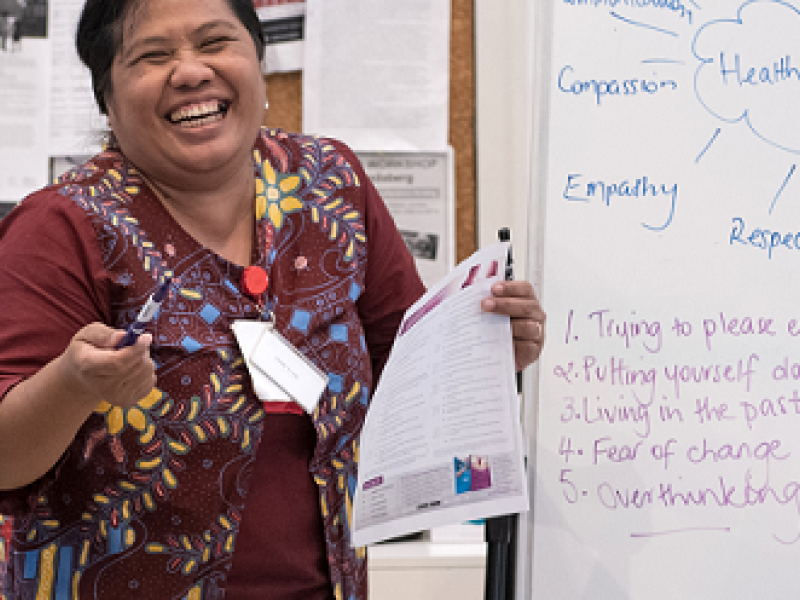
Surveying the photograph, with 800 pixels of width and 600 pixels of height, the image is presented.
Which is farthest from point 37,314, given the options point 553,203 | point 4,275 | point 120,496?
point 553,203

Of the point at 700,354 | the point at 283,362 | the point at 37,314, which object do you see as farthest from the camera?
the point at 700,354

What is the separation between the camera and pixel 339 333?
0.97 metres

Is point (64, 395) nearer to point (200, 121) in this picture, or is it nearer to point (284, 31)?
point (200, 121)

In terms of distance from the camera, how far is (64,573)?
0.84 metres

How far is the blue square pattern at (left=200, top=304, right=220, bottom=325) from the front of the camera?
34.6 inches

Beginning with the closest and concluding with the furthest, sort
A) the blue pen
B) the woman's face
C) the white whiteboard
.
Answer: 1. the blue pen
2. the woman's face
3. the white whiteboard

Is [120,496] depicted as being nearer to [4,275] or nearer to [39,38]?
[4,275]

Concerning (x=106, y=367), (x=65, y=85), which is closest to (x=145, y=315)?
(x=106, y=367)

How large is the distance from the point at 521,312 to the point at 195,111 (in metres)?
0.45

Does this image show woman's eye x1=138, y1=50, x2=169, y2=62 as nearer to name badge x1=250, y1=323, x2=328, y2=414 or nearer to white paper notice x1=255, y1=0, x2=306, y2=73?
name badge x1=250, y1=323, x2=328, y2=414

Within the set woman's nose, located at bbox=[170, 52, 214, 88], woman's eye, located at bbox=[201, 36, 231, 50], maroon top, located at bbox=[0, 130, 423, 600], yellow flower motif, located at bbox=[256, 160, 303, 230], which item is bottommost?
maroon top, located at bbox=[0, 130, 423, 600]

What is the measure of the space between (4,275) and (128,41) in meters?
0.31

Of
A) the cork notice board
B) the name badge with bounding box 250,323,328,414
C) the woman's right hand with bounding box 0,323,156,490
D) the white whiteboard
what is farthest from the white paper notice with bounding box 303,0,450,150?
the woman's right hand with bounding box 0,323,156,490

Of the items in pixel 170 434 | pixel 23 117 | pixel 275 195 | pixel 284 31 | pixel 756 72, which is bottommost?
pixel 170 434
